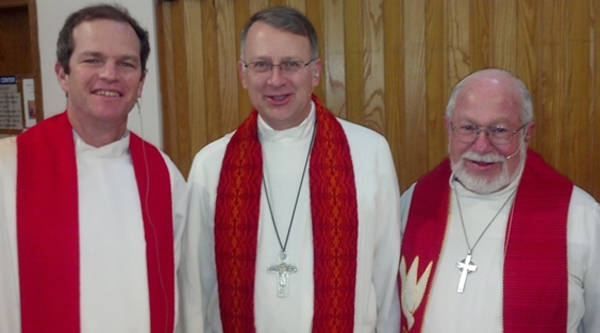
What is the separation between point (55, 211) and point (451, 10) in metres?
A: 2.22

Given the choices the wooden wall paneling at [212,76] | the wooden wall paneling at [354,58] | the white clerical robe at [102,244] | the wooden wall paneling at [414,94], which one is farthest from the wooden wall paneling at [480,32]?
the white clerical robe at [102,244]

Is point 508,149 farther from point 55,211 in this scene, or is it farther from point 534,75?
point 55,211

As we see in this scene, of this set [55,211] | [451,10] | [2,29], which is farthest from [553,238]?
[2,29]

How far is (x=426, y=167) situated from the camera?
133 inches

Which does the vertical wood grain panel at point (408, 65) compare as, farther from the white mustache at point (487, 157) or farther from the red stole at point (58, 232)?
the red stole at point (58, 232)

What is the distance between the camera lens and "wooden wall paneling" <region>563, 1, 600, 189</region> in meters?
3.06

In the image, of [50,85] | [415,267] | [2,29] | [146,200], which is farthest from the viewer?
[2,29]

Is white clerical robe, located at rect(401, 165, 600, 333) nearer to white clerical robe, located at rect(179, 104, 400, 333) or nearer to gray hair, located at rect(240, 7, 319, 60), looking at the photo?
white clerical robe, located at rect(179, 104, 400, 333)

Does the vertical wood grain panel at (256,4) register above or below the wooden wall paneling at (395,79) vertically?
above

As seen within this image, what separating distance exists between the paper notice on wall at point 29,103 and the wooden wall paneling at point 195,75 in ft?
3.89

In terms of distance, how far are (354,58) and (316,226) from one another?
1330 mm

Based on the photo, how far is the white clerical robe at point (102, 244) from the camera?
1976mm

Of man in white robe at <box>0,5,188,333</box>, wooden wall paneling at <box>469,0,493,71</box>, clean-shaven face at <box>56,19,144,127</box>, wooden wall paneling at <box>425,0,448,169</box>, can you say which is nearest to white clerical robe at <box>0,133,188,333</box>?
man in white robe at <box>0,5,188,333</box>

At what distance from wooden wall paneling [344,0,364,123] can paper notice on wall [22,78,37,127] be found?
7.23 feet
